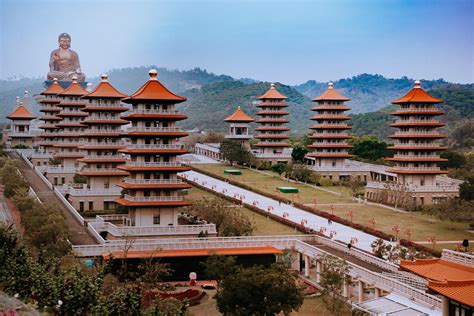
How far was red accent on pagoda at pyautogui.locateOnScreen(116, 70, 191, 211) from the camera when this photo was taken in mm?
46978

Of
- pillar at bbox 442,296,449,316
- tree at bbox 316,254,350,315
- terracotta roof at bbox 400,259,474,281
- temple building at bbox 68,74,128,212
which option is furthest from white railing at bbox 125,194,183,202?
pillar at bbox 442,296,449,316

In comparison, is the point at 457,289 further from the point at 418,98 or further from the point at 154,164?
the point at 418,98

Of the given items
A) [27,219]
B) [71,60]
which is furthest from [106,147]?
[71,60]

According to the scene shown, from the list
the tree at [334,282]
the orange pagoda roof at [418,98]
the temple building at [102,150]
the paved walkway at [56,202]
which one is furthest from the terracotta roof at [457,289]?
the orange pagoda roof at [418,98]

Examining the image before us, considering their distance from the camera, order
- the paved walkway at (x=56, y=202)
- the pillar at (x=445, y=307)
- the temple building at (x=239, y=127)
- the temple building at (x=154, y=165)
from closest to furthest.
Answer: the pillar at (x=445, y=307), the paved walkway at (x=56, y=202), the temple building at (x=154, y=165), the temple building at (x=239, y=127)

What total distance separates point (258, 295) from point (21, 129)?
76.1m

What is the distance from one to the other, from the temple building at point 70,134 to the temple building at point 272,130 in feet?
91.6

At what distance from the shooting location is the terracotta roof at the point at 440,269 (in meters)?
24.9

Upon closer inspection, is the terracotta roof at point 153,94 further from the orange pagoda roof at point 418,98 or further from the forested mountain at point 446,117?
the forested mountain at point 446,117

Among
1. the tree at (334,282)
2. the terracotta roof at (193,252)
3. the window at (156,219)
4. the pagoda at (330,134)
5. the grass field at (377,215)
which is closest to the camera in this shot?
the tree at (334,282)

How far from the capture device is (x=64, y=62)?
111625mm

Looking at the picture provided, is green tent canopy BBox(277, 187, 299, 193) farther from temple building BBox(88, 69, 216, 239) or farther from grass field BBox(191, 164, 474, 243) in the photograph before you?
temple building BBox(88, 69, 216, 239)

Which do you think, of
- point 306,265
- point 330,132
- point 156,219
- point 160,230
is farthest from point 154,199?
point 330,132

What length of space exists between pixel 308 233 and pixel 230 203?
1520 cm
